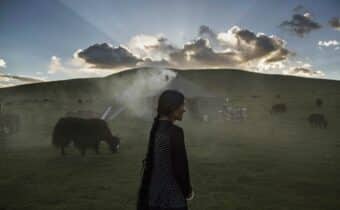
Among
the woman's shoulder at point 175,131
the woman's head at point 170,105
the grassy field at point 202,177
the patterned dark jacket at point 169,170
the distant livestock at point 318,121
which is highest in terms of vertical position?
the woman's head at point 170,105

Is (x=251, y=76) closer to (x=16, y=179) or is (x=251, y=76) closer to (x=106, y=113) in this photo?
(x=106, y=113)

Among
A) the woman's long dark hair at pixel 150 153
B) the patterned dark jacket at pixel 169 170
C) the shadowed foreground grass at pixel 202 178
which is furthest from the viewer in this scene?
the shadowed foreground grass at pixel 202 178

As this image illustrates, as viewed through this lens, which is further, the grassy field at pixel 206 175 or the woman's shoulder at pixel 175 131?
the grassy field at pixel 206 175

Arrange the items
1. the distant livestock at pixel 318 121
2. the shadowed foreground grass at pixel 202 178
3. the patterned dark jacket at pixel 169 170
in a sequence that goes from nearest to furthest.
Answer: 1. the patterned dark jacket at pixel 169 170
2. the shadowed foreground grass at pixel 202 178
3. the distant livestock at pixel 318 121

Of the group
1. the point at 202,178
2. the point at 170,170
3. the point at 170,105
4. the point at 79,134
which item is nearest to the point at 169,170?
the point at 170,170

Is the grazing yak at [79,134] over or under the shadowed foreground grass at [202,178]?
over

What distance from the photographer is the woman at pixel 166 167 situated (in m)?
4.96

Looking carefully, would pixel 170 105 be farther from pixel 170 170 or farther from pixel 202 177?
pixel 202 177

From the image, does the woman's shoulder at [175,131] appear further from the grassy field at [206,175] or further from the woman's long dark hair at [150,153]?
the grassy field at [206,175]

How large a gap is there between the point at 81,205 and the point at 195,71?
5207 inches

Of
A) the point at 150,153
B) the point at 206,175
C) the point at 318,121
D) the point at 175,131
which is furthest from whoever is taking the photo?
the point at 318,121

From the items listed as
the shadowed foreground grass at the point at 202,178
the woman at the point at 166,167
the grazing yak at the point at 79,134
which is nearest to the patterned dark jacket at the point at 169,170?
the woman at the point at 166,167

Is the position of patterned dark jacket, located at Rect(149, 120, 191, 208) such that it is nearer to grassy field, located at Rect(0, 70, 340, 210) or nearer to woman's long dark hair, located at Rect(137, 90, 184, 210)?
woman's long dark hair, located at Rect(137, 90, 184, 210)

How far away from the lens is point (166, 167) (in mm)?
5020
